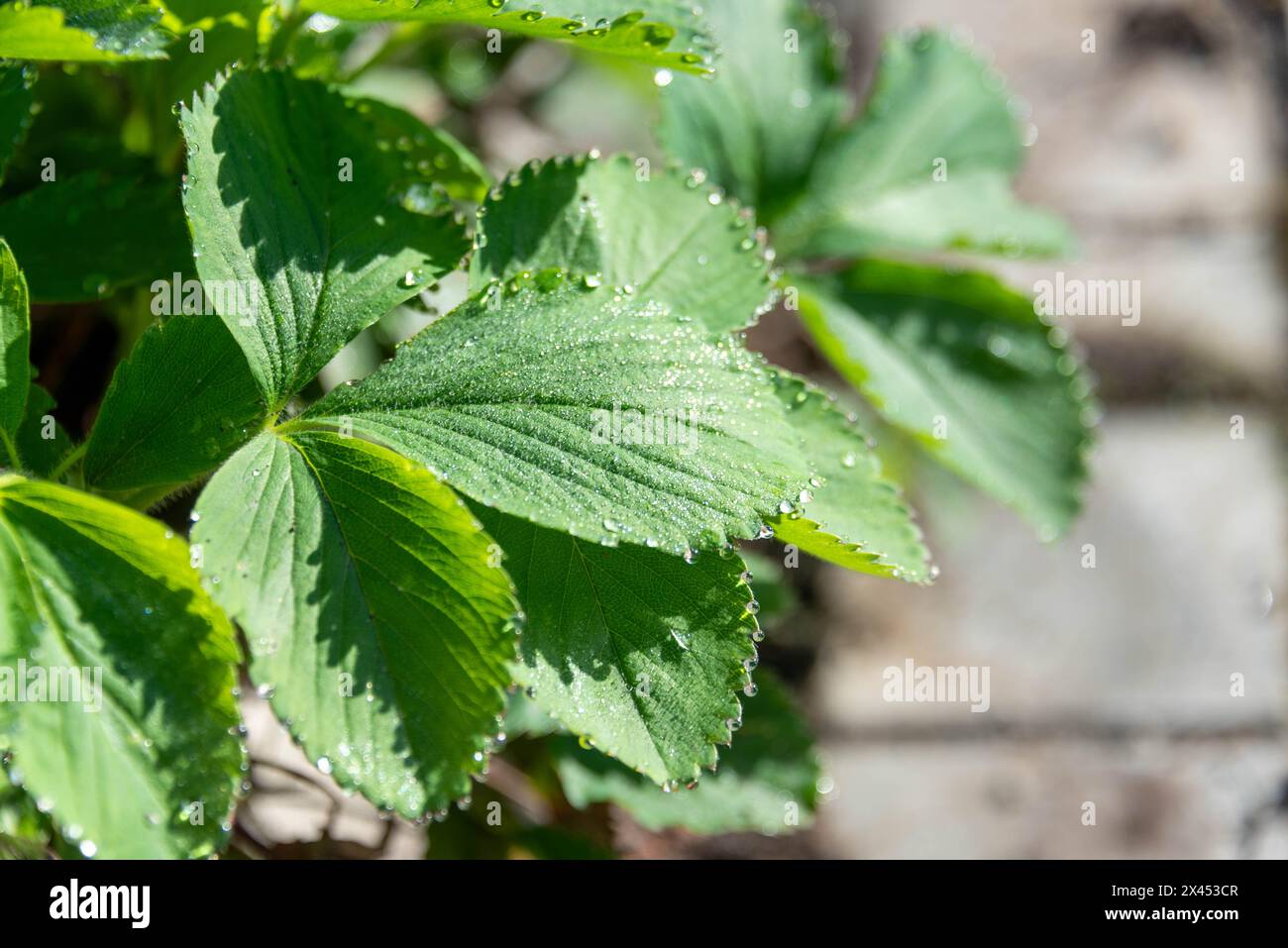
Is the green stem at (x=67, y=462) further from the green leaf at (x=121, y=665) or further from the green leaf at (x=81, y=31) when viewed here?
the green leaf at (x=81, y=31)

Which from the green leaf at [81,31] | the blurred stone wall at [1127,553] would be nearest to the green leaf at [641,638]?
the green leaf at [81,31]

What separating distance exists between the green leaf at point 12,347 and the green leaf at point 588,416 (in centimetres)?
15

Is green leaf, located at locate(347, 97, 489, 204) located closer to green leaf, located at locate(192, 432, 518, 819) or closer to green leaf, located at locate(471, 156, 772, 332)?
green leaf, located at locate(471, 156, 772, 332)

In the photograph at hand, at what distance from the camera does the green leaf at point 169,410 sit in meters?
0.72

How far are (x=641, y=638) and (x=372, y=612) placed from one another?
173mm

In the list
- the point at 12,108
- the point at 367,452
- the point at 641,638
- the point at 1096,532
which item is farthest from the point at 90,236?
the point at 1096,532

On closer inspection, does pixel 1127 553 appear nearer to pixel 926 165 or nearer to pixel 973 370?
pixel 973 370

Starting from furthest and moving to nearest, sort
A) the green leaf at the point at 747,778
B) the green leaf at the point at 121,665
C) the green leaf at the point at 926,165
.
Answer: the green leaf at the point at 926,165
the green leaf at the point at 747,778
the green leaf at the point at 121,665

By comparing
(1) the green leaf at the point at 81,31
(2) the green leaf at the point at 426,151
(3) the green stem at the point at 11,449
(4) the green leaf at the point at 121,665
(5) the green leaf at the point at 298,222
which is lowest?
(4) the green leaf at the point at 121,665

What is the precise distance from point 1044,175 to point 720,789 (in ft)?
4.32

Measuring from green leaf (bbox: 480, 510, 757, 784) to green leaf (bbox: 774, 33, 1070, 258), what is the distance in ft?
1.94

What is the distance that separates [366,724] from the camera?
0.66 metres

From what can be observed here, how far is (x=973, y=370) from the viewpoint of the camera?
125cm
